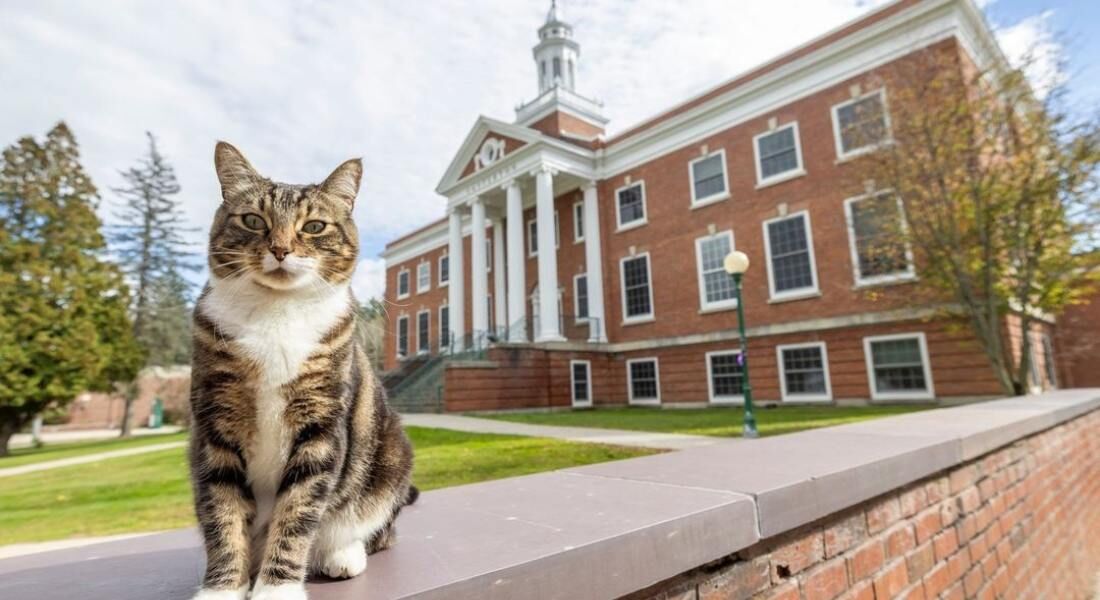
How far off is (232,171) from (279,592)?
109 cm

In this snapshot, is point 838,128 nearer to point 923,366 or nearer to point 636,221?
point 923,366

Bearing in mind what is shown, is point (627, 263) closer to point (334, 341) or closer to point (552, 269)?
point (552, 269)

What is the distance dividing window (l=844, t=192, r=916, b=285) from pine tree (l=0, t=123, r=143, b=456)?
28463 millimetres

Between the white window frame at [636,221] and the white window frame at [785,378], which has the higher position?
the white window frame at [636,221]

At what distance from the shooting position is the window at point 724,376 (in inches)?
764

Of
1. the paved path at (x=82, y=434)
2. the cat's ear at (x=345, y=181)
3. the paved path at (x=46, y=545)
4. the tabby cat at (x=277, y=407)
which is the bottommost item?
the paved path at (x=82, y=434)

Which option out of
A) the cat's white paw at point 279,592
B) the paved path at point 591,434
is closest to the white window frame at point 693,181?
the paved path at point 591,434

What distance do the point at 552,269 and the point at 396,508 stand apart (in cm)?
2144

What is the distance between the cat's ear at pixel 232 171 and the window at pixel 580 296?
23794 mm

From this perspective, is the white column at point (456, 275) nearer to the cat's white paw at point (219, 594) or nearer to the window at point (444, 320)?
the window at point (444, 320)

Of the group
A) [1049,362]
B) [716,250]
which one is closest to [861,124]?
[716,250]

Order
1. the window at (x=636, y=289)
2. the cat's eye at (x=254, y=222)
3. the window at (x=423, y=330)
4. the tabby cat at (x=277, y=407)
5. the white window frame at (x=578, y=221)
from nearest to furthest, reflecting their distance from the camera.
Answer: the tabby cat at (x=277, y=407) < the cat's eye at (x=254, y=222) < the window at (x=636, y=289) < the white window frame at (x=578, y=221) < the window at (x=423, y=330)

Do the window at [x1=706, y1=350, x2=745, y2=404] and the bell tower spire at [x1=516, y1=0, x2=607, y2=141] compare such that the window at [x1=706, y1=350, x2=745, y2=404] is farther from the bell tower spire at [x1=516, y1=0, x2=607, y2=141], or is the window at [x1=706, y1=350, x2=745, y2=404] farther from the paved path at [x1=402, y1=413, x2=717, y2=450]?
the bell tower spire at [x1=516, y1=0, x2=607, y2=141]

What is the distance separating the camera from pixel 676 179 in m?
22.2
